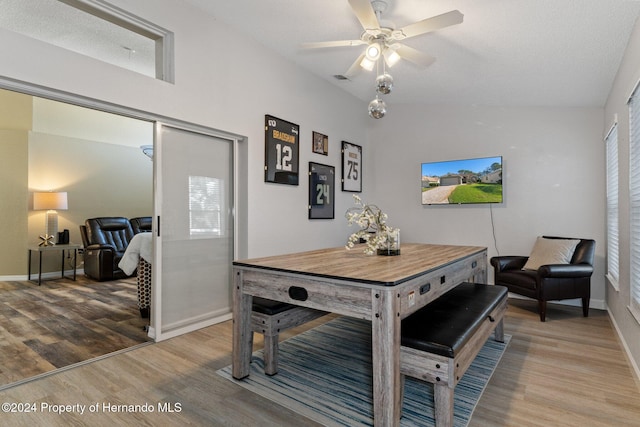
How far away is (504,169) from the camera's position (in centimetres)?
458

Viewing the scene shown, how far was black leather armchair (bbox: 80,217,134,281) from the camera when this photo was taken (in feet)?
18.2

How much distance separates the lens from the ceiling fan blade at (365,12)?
2102 millimetres

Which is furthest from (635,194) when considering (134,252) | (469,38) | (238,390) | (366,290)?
(134,252)

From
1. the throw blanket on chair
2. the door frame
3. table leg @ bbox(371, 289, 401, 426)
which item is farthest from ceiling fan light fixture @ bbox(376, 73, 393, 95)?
the throw blanket on chair

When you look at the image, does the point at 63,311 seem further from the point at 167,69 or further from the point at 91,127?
the point at 91,127

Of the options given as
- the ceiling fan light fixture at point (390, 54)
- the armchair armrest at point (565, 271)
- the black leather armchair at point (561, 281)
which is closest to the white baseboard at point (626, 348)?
the black leather armchair at point (561, 281)

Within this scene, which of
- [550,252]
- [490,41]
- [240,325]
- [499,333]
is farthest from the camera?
[550,252]

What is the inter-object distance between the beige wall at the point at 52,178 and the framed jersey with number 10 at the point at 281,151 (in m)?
4.11

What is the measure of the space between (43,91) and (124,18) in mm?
873

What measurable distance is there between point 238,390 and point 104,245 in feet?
15.7

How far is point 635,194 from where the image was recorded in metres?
2.46

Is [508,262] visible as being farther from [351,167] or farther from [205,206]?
[205,206]

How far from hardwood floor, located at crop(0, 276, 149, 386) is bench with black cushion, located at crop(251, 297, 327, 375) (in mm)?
1330

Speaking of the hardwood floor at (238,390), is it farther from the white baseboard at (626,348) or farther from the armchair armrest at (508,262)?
the armchair armrest at (508,262)
